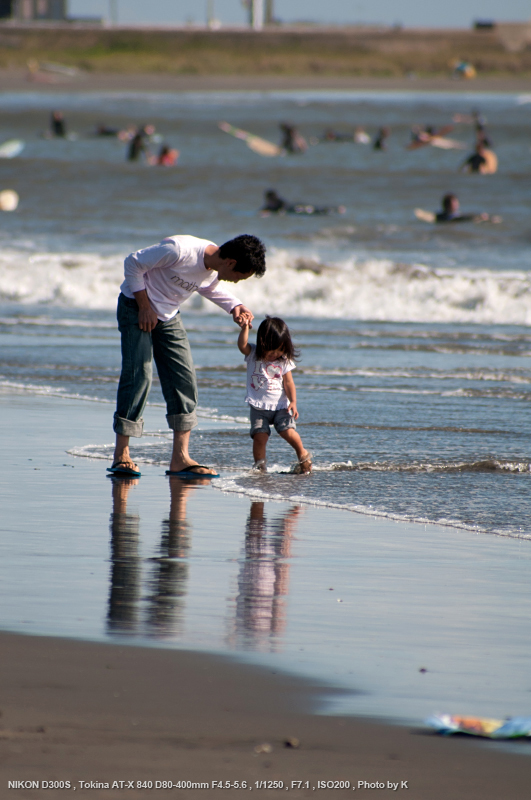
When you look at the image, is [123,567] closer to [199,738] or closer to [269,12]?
[199,738]

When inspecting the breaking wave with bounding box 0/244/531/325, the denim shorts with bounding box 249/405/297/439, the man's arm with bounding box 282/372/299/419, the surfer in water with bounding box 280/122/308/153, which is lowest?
the breaking wave with bounding box 0/244/531/325

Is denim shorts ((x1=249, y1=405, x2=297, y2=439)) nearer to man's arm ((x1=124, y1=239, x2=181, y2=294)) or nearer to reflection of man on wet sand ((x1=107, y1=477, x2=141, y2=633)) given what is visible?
reflection of man on wet sand ((x1=107, y1=477, x2=141, y2=633))

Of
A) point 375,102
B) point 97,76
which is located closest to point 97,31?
point 97,76

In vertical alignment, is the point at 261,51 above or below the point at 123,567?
above

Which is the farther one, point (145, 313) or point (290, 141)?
point (290, 141)

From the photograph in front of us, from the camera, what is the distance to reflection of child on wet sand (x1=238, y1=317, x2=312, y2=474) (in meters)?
6.90

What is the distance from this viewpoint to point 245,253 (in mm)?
6008

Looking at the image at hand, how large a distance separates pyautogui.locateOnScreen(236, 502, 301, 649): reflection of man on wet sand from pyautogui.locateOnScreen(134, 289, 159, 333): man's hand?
3.65ft

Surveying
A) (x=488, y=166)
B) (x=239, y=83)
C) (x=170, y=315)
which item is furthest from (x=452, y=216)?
(x=239, y=83)

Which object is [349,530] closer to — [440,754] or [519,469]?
[519,469]

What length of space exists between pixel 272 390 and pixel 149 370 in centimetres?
82

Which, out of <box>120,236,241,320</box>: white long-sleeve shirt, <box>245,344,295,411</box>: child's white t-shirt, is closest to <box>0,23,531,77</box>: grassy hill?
<box>245,344,295,411</box>: child's white t-shirt

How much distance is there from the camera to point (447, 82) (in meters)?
104

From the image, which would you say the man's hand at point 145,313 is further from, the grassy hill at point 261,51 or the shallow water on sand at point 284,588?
the grassy hill at point 261,51
